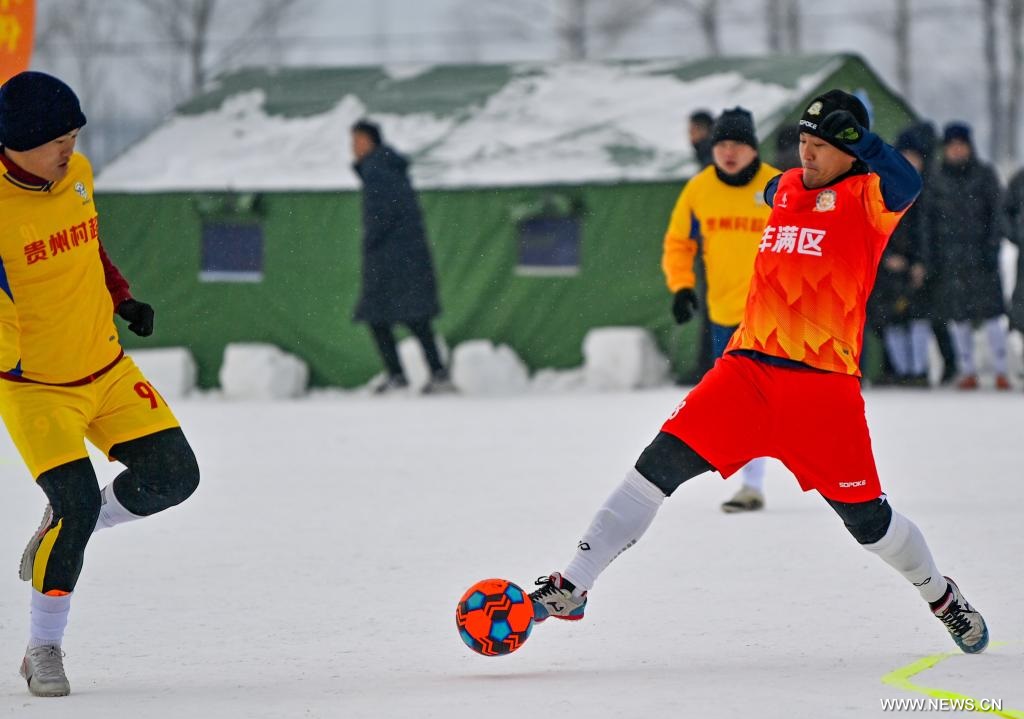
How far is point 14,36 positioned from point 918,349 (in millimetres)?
9399

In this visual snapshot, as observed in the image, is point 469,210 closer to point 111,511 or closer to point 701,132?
point 701,132

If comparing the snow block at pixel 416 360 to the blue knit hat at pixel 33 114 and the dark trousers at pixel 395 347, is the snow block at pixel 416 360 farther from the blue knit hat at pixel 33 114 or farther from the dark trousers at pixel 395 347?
the blue knit hat at pixel 33 114

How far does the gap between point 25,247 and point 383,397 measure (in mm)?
10607

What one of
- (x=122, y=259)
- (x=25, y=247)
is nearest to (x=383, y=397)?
(x=122, y=259)

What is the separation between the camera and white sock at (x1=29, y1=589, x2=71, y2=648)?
5.12 meters

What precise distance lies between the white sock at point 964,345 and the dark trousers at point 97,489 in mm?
10578

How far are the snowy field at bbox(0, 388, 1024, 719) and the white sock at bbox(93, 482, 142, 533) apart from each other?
1.41ft

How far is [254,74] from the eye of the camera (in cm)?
1922

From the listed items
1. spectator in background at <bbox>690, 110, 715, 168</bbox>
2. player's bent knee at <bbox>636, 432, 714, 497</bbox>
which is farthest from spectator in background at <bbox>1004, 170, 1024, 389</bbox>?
player's bent knee at <bbox>636, 432, 714, 497</bbox>

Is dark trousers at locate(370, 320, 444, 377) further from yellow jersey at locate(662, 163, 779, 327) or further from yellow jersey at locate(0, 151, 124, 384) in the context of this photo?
yellow jersey at locate(0, 151, 124, 384)

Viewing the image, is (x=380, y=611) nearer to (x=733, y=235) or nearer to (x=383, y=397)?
(x=733, y=235)

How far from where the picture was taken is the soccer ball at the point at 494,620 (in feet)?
17.3

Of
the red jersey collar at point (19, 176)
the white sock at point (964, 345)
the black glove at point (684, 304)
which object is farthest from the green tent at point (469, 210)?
the red jersey collar at point (19, 176)

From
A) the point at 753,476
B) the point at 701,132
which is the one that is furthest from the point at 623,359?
the point at 753,476
